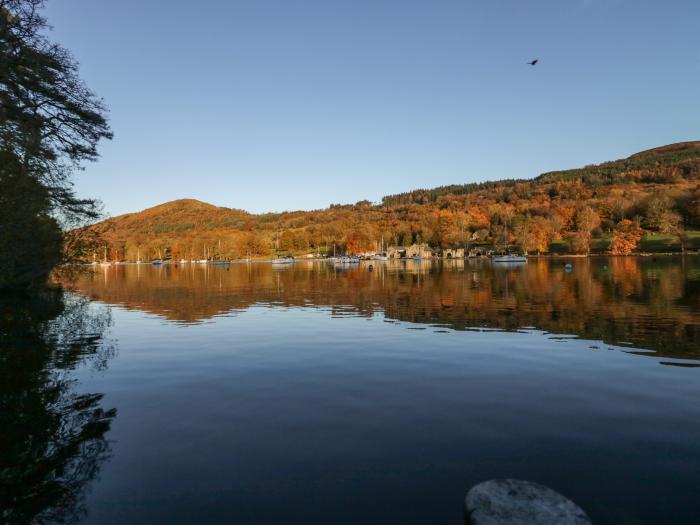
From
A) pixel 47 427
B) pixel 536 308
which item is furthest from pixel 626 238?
pixel 47 427

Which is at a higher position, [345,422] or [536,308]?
[345,422]

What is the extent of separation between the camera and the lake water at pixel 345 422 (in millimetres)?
7918

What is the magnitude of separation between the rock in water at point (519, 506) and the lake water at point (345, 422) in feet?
2.90

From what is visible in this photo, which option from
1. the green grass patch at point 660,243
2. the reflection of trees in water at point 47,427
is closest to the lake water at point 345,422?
→ the reflection of trees in water at point 47,427

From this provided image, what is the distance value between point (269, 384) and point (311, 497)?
25.1ft

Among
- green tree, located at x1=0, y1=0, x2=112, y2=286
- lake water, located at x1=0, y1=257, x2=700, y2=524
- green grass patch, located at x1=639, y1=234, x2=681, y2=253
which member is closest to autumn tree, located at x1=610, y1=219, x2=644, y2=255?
green grass patch, located at x1=639, y1=234, x2=681, y2=253

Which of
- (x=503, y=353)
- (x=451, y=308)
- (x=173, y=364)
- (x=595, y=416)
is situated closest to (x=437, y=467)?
(x=595, y=416)

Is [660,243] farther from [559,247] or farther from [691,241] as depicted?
[559,247]

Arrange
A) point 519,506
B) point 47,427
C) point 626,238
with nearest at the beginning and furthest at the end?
point 519,506, point 47,427, point 626,238

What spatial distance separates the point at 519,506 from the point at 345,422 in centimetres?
583

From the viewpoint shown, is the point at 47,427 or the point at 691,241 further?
the point at 691,241

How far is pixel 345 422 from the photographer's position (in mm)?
11625

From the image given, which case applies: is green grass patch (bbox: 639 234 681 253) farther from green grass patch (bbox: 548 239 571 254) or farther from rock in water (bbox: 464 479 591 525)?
rock in water (bbox: 464 479 591 525)

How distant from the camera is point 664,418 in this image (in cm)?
1144
